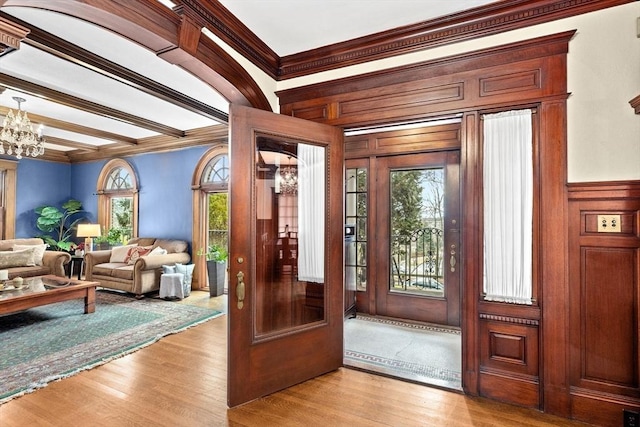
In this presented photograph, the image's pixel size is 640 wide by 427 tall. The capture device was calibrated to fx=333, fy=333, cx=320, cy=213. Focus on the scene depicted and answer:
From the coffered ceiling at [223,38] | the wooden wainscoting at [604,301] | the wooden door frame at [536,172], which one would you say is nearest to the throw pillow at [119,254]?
the coffered ceiling at [223,38]

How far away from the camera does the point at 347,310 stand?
A: 15.1 feet

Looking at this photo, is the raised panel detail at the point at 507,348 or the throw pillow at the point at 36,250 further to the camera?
the throw pillow at the point at 36,250

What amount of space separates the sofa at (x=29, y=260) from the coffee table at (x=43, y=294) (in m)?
0.97

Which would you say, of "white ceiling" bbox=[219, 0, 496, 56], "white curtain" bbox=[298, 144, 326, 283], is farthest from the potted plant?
"white ceiling" bbox=[219, 0, 496, 56]

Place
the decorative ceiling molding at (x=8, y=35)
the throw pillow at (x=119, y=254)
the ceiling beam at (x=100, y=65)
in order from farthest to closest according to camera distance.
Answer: the throw pillow at (x=119, y=254), the ceiling beam at (x=100, y=65), the decorative ceiling molding at (x=8, y=35)

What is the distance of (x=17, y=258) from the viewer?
5.65m

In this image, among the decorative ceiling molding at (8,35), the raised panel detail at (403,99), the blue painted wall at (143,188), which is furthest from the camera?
the blue painted wall at (143,188)

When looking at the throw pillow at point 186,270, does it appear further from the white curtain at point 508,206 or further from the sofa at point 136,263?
the white curtain at point 508,206

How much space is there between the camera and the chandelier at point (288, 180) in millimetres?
2990

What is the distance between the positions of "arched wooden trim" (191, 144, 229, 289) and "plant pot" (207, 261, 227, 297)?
0.56 m

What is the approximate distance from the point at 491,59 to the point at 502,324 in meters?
1.99

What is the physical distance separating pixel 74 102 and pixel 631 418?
6.38 m

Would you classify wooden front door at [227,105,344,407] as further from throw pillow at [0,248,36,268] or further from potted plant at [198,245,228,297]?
throw pillow at [0,248,36,268]

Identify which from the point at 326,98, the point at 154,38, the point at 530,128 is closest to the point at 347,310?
the point at 326,98
